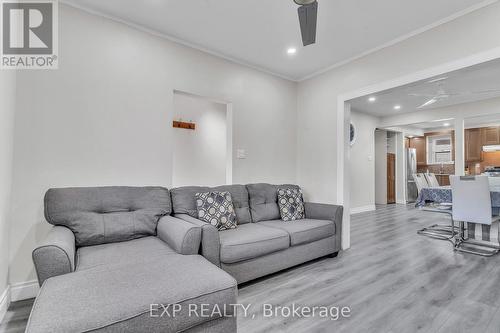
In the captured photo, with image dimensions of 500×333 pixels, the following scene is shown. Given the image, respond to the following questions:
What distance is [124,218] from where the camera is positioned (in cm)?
220

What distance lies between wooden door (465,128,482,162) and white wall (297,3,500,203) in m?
6.66

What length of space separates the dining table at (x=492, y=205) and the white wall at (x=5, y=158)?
17.7 feet

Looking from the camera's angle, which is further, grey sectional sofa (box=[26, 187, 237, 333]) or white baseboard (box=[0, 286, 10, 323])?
white baseboard (box=[0, 286, 10, 323])

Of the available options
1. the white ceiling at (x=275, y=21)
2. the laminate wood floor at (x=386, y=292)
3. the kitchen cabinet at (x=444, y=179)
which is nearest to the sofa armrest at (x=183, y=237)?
the laminate wood floor at (x=386, y=292)

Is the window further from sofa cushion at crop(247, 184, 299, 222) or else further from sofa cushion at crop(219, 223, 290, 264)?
sofa cushion at crop(219, 223, 290, 264)

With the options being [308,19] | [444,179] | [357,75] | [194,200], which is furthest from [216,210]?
[444,179]

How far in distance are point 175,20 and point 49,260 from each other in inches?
95.1

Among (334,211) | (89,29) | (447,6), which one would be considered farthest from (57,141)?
(447,6)

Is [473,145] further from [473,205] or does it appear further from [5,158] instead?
[5,158]

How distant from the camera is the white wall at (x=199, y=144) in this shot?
4398mm

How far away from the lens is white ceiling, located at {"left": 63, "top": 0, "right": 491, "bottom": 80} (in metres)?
2.32

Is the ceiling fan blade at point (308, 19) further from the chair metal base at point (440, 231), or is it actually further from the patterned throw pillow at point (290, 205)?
the chair metal base at point (440, 231)

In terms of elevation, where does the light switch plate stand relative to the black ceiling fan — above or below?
below

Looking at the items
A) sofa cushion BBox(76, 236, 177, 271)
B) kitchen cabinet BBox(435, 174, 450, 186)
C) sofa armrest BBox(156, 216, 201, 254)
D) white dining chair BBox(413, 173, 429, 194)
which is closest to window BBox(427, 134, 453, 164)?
kitchen cabinet BBox(435, 174, 450, 186)
